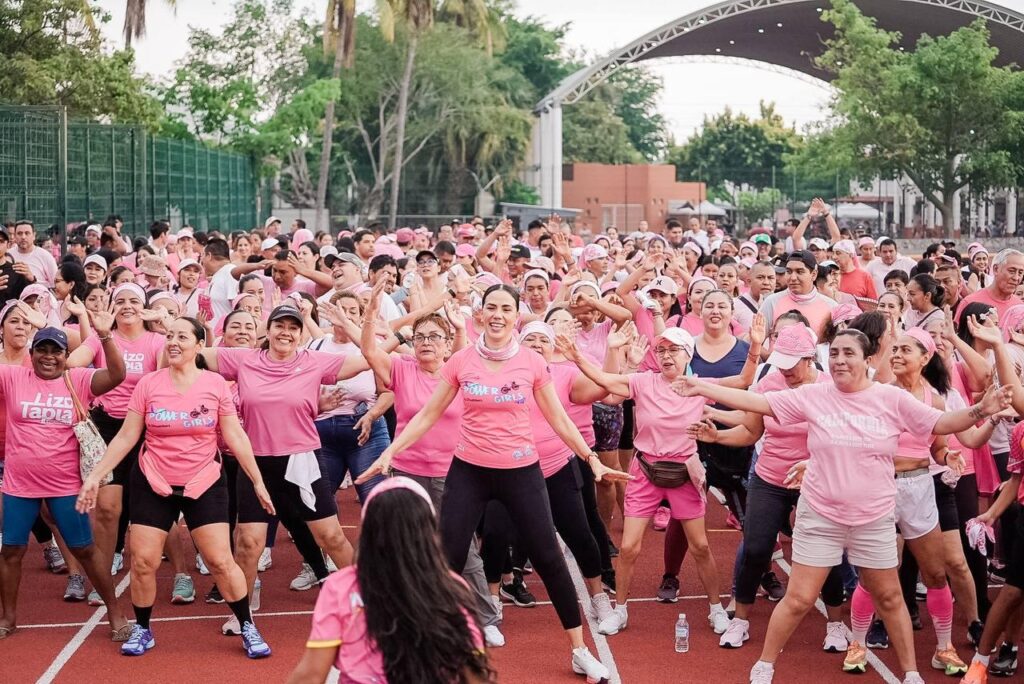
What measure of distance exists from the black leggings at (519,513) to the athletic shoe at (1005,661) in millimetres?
2254

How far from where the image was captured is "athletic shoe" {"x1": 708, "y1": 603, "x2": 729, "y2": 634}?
8.56 metres

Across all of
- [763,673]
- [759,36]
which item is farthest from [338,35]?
[763,673]

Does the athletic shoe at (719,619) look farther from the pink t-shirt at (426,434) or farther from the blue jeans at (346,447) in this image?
the blue jeans at (346,447)

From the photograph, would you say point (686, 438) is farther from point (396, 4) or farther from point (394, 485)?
point (396, 4)

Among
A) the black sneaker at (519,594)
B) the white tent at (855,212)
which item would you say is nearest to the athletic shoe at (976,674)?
the black sneaker at (519,594)

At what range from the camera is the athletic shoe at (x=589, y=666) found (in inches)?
300

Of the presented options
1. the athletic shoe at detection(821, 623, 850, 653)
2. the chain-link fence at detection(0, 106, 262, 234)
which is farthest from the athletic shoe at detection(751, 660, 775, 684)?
A: the chain-link fence at detection(0, 106, 262, 234)

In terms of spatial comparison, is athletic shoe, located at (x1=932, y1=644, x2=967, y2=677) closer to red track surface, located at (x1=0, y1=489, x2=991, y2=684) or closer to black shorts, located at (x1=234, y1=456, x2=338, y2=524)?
red track surface, located at (x1=0, y1=489, x2=991, y2=684)

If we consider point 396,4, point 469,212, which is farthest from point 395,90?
point 396,4

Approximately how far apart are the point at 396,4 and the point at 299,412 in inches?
1407

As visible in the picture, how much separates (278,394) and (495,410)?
1.38m

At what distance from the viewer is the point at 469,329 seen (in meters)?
10.2

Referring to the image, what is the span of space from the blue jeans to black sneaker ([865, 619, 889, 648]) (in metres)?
3.14

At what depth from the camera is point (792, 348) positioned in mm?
7906
